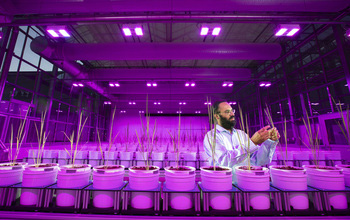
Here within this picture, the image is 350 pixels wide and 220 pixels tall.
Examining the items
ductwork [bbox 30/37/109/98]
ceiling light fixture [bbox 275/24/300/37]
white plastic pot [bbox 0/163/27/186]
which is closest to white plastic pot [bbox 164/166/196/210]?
white plastic pot [bbox 0/163/27/186]

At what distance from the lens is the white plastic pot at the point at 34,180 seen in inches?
41.0

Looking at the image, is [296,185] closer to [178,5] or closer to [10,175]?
[10,175]

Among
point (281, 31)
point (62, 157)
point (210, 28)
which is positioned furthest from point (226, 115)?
point (62, 157)

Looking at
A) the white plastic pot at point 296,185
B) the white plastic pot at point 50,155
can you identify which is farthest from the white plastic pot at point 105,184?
the white plastic pot at point 50,155

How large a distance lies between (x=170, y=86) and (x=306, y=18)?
23.8 feet

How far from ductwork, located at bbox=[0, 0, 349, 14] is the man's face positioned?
2936 mm

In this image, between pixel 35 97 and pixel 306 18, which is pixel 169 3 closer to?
pixel 306 18

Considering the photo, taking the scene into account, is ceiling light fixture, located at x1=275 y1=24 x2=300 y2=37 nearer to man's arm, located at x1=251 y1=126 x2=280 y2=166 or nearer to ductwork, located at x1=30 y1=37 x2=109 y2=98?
man's arm, located at x1=251 y1=126 x2=280 y2=166

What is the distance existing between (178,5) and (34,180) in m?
4.03

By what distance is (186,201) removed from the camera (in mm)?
999

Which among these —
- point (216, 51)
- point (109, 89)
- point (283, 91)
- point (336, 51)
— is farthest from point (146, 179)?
point (109, 89)

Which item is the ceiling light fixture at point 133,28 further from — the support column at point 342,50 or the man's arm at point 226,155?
the support column at point 342,50

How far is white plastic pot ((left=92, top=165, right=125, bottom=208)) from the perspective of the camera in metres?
1.01

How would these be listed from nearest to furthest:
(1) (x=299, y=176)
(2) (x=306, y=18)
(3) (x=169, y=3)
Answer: (1) (x=299, y=176), (3) (x=169, y=3), (2) (x=306, y=18)
